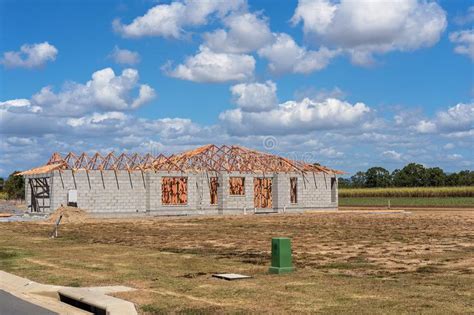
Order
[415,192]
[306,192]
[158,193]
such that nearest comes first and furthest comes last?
1. [158,193]
2. [306,192]
3. [415,192]

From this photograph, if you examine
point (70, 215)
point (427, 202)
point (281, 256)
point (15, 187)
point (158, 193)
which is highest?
point (15, 187)

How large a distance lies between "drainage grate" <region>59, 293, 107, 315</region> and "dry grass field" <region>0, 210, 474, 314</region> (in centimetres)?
71

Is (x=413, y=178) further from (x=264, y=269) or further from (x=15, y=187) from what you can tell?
(x=264, y=269)

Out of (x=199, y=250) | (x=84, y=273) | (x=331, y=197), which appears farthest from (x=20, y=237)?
(x=331, y=197)

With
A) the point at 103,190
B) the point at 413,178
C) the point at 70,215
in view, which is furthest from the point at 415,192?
the point at 70,215

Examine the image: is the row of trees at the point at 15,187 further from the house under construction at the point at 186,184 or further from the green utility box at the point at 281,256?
the green utility box at the point at 281,256

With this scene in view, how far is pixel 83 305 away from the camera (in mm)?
11820

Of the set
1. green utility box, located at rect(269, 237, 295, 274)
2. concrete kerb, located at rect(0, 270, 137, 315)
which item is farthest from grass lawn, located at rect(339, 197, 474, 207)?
concrete kerb, located at rect(0, 270, 137, 315)

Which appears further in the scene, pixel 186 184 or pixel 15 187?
pixel 15 187

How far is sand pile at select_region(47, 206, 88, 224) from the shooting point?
44.7m

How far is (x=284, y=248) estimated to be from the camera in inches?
611

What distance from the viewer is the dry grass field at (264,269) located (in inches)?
445

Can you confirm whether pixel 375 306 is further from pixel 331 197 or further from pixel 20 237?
pixel 331 197

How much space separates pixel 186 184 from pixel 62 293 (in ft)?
141
